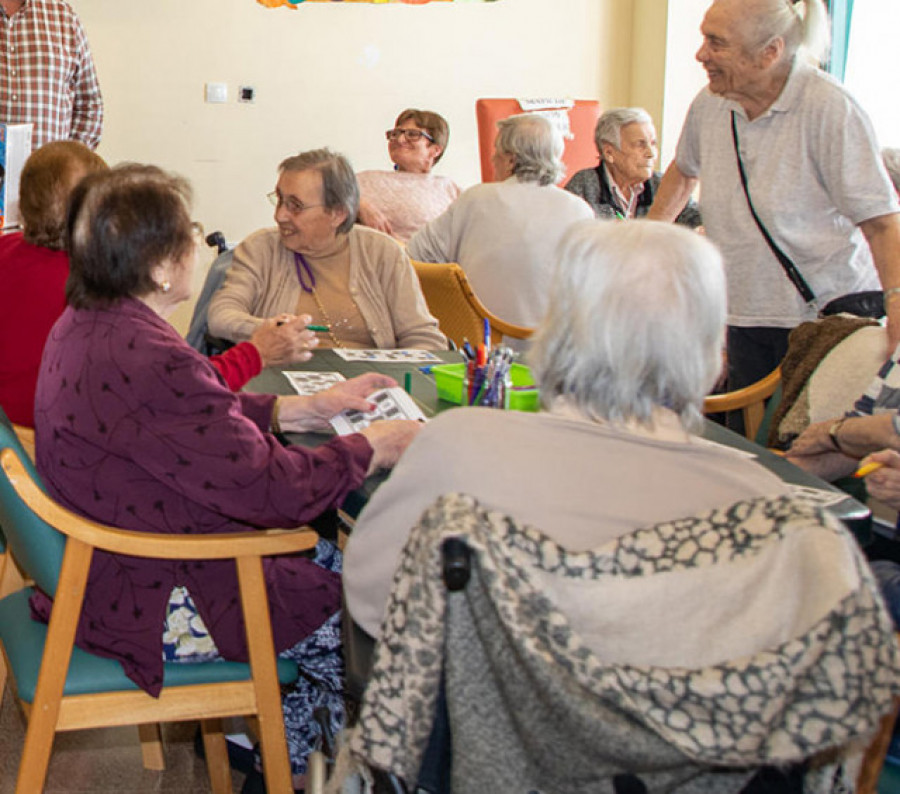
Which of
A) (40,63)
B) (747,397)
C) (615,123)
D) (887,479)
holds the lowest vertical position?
(747,397)

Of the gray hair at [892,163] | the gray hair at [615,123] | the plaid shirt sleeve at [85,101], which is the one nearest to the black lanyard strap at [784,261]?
the gray hair at [892,163]

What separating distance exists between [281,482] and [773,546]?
2.73ft

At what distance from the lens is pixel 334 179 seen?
3.10 metres

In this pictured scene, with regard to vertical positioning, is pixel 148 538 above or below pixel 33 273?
below

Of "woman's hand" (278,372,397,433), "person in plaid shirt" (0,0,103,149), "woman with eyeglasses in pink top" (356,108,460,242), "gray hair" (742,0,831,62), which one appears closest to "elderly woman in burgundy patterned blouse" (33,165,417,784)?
"woman's hand" (278,372,397,433)

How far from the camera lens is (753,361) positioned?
121 inches

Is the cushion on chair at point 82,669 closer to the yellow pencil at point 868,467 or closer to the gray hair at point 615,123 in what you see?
the yellow pencil at point 868,467

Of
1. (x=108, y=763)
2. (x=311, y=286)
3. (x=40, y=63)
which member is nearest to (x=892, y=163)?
(x=311, y=286)

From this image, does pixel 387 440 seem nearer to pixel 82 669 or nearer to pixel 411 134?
pixel 82 669

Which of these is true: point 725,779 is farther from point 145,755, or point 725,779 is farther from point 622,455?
point 145,755

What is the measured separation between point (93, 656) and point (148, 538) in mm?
252

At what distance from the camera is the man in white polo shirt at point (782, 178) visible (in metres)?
2.71

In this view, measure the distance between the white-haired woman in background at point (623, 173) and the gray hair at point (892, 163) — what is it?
183 centimetres

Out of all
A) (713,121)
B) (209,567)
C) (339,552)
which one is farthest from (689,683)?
(713,121)
